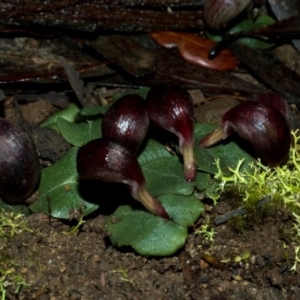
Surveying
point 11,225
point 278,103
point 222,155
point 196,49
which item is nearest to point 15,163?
point 11,225

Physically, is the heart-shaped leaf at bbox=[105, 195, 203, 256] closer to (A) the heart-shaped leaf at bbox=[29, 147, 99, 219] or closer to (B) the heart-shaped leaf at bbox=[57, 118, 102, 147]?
(A) the heart-shaped leaf at bbox=[29, 147, 99, 219]

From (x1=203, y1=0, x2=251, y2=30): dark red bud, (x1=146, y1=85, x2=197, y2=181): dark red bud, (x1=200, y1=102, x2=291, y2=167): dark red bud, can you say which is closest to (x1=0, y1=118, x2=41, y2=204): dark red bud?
(x1=146, y1=85, x2=197, y2=181): dark red bud

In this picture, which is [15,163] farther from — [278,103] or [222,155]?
[278,103]

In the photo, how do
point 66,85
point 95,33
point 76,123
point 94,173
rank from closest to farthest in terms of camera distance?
point 94,173, point 76,123, point 66,85, point 95,33

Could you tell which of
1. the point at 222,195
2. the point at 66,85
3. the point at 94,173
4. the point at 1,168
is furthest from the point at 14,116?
the point at 222,195

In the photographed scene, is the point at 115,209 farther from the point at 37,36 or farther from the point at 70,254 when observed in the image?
the point at 37,36

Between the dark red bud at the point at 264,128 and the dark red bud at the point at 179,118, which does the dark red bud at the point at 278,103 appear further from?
the dark red bud at the point at 179,118
